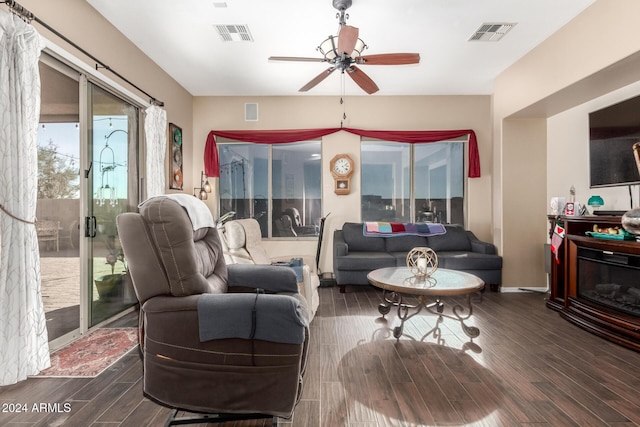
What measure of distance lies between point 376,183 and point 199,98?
3.24 metres

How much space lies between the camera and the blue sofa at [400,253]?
171 inches

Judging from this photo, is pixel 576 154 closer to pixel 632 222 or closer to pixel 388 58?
pixel 632 222

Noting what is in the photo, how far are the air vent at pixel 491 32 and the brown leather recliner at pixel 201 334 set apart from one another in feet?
11.3

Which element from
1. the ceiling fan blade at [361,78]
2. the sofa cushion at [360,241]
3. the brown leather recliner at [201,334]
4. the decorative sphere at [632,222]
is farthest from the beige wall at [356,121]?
the brown leather recliner at [201,334]

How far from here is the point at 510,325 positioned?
3145 mm

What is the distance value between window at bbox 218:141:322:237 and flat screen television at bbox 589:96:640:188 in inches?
138

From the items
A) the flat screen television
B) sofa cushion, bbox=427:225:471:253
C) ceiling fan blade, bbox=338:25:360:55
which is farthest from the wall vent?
the flat screen television

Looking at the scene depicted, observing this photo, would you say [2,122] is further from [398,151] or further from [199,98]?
[398,151]

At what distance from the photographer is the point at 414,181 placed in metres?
5.33

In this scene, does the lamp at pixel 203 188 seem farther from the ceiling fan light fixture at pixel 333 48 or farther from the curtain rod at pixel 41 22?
the ceiling fan light fixture at pixel 333 48

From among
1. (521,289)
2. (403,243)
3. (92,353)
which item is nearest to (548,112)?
(521,289)

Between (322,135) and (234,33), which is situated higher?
(234,33)

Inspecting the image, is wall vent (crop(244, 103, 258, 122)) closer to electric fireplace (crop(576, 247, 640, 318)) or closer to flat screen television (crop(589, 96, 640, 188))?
flat screen television (crop(589, 96, 640, 188))

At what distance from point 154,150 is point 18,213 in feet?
5.98
